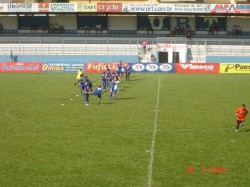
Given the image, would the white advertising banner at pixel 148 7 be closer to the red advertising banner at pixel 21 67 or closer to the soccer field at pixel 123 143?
the red advertising banner at pixel 21 67

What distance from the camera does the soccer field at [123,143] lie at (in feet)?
39.0

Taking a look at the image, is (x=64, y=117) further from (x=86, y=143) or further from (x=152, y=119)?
(x=86, y=143)

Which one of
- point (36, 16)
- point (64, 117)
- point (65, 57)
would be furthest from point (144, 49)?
point (64, 117)

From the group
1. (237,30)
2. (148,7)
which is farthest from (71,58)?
(237,30)

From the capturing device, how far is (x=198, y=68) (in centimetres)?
5669

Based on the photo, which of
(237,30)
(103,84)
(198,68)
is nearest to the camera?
(103,84)

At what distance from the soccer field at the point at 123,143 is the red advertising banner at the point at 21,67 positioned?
1109 inches

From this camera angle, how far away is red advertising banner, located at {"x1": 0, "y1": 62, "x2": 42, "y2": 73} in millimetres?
56750

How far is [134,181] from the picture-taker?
11.5 meters

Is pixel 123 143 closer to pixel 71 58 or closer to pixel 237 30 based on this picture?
pixel 71 58

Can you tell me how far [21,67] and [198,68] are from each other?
811 inches

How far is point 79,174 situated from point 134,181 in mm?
1490

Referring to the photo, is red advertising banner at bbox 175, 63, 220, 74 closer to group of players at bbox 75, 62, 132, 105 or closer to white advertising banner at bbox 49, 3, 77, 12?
group of players at bbox 75, 62, 132, 105

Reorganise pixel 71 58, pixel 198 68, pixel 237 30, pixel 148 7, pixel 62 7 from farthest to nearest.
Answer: pixel 237 30
pixel 62 7
pixel 148 7
pixel 71 58
pixel 198 68
